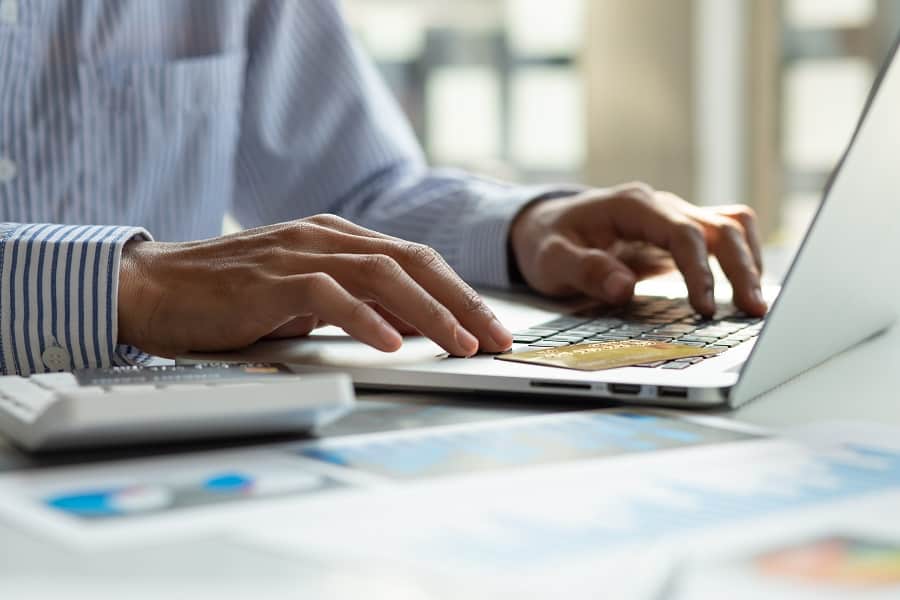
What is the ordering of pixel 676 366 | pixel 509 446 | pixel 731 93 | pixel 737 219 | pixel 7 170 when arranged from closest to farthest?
1. pixel 509 446
2. pixel 676 366
3. pixel 737 219
4. pixel 7 170
5. pixel 731 93

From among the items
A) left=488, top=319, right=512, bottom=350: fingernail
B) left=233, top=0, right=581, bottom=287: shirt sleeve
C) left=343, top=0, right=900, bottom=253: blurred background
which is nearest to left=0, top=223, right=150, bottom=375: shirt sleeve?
left=488, top=319, right=512, bottom=350: fingernail

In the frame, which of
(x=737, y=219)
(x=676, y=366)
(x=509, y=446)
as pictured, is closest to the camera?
(x=509, y=446)

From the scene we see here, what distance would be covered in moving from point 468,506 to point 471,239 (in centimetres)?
74

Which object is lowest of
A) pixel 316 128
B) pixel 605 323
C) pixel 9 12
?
pixel 605 323

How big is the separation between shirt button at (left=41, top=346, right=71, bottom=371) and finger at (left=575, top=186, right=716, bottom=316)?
0.43 meters

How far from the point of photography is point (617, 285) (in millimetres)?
901

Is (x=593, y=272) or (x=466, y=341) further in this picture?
(x=593, y=272)

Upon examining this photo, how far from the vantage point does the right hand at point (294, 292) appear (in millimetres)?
667

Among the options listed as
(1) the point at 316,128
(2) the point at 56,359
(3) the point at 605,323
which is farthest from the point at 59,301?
(1) the point at 316,128

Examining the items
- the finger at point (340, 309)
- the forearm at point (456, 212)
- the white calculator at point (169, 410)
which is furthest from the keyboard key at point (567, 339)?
the forearm at point (456, 212)

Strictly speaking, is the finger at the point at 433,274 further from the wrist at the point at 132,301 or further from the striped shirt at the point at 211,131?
the striped shirt at the point at 211,131

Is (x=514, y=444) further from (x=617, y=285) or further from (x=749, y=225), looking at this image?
(x=749, y=225)

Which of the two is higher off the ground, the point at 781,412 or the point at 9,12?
the point at 9,12

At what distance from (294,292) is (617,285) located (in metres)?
0.31
